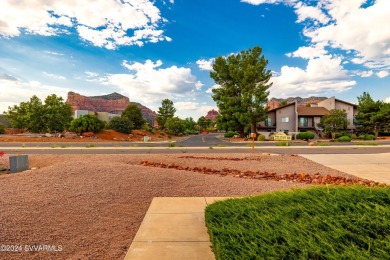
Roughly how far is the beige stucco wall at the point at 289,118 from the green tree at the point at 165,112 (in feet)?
112

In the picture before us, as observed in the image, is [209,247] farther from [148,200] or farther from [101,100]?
[101,100]

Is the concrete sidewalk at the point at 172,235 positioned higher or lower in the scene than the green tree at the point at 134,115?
lower

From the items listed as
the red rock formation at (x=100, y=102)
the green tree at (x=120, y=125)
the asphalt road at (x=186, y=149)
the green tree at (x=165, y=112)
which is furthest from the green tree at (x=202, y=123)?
the asphalt road at (x=186, y=149)

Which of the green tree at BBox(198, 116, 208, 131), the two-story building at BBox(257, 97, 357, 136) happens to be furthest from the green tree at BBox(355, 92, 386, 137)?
the green tree at BBox(198, 116, 208, 131)

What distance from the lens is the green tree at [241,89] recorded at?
40000 millimetres

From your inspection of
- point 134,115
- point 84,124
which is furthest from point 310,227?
point 134,115

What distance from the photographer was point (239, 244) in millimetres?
2609

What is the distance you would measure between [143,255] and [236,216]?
1.46 metres

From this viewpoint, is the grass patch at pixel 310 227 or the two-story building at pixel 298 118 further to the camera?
the two-story building at pixel 298 118

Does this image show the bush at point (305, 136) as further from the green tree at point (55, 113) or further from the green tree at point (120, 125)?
the green tree at point (55, 113)

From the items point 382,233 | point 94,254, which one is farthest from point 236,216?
point 94,254

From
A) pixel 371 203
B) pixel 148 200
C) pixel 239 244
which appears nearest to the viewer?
pixel 239 244

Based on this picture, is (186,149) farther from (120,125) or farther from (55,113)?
(55,113)

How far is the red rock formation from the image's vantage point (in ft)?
510
